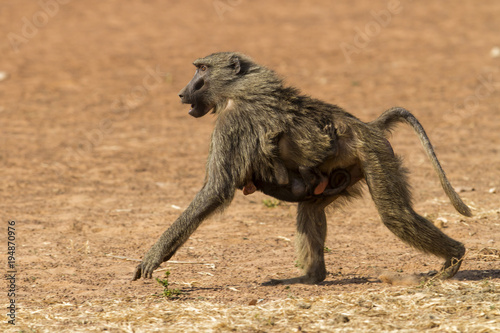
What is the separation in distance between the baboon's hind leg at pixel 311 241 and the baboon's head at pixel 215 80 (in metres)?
0.93

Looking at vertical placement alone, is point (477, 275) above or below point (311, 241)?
below

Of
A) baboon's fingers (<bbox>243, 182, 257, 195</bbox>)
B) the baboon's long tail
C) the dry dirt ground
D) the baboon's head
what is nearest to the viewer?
the dry dirt ground

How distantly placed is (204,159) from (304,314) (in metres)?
4.85

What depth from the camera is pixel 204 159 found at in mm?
8797

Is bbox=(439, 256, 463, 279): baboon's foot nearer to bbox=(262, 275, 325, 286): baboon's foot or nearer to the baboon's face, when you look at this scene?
bbox=(262, 275, 325, 286): baboon's foot

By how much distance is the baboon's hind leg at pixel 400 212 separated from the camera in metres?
4.62

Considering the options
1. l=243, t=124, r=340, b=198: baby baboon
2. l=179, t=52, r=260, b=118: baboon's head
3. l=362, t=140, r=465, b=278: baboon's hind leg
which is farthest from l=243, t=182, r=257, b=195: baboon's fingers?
l=362, t=140, r=465, b=278: baboon's hind leg

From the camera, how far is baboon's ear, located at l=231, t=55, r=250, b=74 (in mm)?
5027

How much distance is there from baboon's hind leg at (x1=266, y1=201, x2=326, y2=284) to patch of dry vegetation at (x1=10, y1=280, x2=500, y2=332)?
581 millimetres

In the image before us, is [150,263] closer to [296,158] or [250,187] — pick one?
[250,187]

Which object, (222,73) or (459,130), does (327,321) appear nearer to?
(222,73)

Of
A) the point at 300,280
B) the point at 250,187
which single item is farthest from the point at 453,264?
the point at 250,187

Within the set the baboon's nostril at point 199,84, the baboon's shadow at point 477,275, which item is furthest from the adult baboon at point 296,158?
the baboon's shadow at point 477,275

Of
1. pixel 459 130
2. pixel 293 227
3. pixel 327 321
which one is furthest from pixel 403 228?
pixel 459 130
